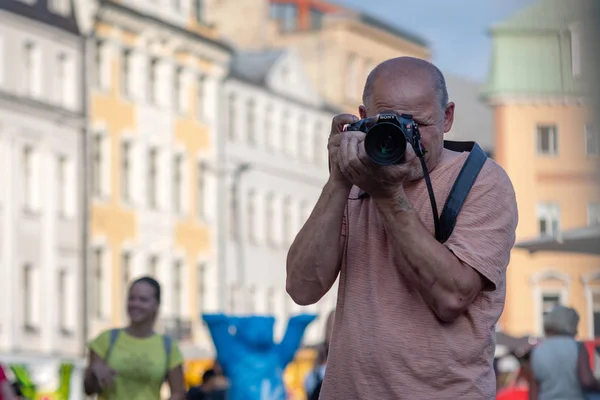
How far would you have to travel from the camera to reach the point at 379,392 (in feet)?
11.9

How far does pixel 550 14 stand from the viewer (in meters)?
3.13

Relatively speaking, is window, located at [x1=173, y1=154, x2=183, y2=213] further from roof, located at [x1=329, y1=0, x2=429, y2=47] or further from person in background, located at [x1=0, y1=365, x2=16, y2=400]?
person in background, located at [x1=0, y1=365, x2=16, y2=400]

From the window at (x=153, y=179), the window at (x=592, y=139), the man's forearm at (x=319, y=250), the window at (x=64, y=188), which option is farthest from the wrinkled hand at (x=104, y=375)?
the window at (x=153, y=179)

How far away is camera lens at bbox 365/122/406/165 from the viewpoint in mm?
3432

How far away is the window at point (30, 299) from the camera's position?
161 ft

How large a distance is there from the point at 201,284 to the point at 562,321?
52.6 meters

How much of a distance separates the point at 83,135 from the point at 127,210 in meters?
3.94

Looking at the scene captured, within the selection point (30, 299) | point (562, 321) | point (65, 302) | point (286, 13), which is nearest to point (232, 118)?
point (65, 302)

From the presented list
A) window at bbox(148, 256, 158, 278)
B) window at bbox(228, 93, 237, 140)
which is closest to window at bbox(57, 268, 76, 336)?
window at bbox(148, 256, 158, 278)

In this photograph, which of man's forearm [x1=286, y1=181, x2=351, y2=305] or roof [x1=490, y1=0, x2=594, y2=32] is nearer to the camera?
roof [x1=490, y1=0, x2=594, y2=32]

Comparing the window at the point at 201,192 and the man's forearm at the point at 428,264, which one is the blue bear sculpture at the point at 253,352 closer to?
the man's forearm at the point at 428,264

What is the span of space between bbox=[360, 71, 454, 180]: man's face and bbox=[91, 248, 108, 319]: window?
164 ft

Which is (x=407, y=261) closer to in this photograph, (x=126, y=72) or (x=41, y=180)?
(x=41, y=180)

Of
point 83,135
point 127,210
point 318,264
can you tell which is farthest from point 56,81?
point 318,264
